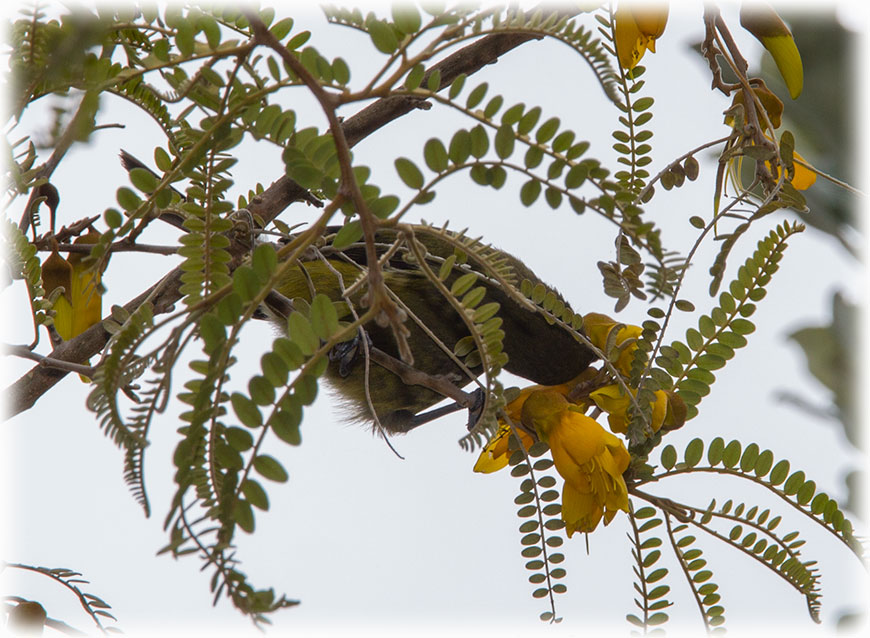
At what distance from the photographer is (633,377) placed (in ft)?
2.46

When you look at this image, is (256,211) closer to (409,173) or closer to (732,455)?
(409,173)

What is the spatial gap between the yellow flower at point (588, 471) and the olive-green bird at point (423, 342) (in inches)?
10.4

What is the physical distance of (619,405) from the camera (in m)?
0.78

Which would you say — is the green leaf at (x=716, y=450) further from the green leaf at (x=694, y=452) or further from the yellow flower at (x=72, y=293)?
the yellow flower at (x=72, y=293)

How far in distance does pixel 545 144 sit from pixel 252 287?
21 cm

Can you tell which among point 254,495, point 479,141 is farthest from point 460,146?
point 254,495

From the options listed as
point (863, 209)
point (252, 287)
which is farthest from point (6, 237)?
point (863, 209)

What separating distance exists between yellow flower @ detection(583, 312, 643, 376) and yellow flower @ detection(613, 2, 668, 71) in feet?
0.92

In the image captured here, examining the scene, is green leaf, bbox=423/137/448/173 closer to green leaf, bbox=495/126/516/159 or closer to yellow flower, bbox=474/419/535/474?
green leaf, bbox=495/126/516/159

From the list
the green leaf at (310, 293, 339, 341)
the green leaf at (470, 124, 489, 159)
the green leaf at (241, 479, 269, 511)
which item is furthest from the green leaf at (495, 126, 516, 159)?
the green leaf at (241, 479, 269, 511)

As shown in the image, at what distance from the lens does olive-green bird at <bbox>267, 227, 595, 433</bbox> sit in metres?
1.05

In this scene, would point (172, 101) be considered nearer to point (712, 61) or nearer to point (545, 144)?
point (545, 144)

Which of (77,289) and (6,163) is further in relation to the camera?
(77,289)

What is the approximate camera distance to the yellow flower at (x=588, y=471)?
71 cm
